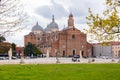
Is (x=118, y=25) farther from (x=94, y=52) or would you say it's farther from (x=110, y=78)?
(x=94, y=52)

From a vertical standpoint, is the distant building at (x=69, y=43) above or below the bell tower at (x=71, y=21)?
below

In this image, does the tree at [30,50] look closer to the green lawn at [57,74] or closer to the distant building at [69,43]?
the distant building at [69,43]

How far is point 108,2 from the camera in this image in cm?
1892

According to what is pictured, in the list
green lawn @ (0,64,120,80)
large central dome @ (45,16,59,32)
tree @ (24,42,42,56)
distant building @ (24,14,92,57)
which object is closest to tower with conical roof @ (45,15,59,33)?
large central dome @ (45,16,59,32)

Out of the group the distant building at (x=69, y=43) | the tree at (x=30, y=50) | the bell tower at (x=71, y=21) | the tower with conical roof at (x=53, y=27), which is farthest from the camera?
the tower with conical roof at (x=53, y=27)

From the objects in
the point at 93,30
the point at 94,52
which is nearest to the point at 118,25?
the point at 93,30

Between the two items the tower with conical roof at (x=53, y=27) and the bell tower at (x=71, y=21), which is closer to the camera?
the bell tower at (x=71, y=21)

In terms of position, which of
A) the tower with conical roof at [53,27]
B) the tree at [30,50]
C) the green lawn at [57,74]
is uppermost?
the tower with conical roof at [53,27]

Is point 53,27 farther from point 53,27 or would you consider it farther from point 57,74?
point 57,74

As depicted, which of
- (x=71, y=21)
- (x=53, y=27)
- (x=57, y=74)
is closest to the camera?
(x=57, y=74)

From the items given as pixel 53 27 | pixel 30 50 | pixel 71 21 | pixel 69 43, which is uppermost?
pixel 71 21

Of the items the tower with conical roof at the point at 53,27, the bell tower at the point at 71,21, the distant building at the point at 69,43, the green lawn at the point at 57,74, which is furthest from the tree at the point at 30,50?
the green lawn at the point at 57,74

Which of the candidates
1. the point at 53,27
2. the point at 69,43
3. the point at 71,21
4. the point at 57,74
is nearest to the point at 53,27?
the point at 53,27

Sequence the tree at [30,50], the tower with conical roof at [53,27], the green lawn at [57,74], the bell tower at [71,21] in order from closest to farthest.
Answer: the green lawn at [57,74] < the tree at [30,50] < the bell tower at [71,21] < the tower with conical roof at [53,27]
